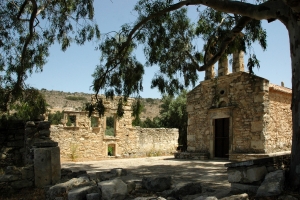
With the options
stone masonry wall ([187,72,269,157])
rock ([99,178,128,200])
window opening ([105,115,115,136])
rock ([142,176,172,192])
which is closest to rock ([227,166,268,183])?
rock ([142,176,172,192])

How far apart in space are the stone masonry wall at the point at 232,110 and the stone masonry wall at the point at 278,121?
0.44 meters

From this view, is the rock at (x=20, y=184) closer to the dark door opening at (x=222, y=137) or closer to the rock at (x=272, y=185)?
the rock at (x=272, y=185)

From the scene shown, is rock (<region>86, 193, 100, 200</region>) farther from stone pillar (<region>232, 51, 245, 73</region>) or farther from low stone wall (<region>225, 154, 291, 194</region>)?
stone pillar (<region>232, 51, 245, 73</region>)

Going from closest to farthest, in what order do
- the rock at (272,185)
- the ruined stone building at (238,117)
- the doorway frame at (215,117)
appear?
the rock at (272,185), the ruined stone building at (238,117), the doorway frame at (215,117)

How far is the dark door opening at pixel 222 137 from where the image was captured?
1328 centimetres

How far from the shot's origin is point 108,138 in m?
18.0

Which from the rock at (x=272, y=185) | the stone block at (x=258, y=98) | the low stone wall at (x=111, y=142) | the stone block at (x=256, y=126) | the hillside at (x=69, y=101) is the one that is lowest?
the low stone wall at (x=111, y=142)

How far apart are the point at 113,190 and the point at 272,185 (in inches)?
87.5

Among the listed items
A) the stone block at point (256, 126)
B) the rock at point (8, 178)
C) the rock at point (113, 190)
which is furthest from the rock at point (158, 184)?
the stone block at point (256, 126)

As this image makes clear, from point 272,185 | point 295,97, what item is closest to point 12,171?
point 272,185

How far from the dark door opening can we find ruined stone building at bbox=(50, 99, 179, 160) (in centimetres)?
582

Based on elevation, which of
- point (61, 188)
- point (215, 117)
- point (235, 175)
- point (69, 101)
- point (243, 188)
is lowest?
point (61, 188)

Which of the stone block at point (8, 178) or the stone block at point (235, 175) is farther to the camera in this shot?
the stone block at point (8, 178)

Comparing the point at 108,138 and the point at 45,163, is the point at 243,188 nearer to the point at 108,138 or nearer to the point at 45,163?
the point at 45,163
